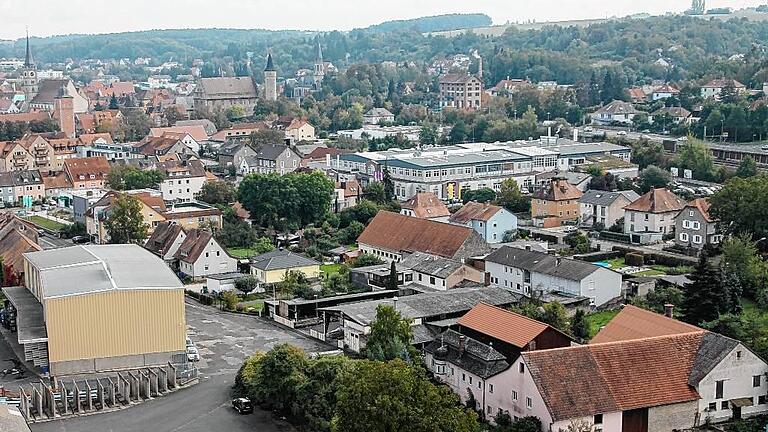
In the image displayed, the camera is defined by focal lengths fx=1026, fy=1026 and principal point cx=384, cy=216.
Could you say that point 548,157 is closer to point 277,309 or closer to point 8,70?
point 277,309

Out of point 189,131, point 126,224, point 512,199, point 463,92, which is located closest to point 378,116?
point 463,92

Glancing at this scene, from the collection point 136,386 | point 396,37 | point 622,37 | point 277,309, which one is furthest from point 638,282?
point 396,37

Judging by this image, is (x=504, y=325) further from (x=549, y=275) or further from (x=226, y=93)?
(x=226, y=93)

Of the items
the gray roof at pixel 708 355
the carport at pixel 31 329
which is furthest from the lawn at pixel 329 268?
the gray roof at pixel 708 355

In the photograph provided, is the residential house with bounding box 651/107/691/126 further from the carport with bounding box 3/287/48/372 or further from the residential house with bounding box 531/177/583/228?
the carport with bounding box 3/287/48/372

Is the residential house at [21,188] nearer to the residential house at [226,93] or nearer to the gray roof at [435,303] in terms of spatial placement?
the gray roof at [435,303]

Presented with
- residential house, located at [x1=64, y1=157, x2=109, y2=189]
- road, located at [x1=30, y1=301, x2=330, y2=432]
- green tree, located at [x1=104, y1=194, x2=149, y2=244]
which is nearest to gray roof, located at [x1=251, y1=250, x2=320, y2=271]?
road, located at [x1=30, y1=301, x2=330, y2=432]
